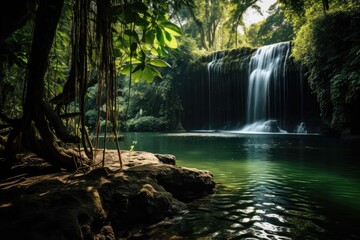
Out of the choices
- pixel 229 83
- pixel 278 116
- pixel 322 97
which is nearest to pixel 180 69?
pixel 229 83

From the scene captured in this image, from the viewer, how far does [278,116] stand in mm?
19906

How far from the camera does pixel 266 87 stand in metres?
20.2

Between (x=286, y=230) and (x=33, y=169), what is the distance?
8.81 feet

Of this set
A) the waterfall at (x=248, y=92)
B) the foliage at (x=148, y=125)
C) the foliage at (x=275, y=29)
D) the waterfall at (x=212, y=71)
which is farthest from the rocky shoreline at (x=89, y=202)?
the foliage at (x=275, y=29)

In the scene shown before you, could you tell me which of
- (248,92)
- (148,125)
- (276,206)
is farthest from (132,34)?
(148,125)

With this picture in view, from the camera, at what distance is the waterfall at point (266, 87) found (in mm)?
19406


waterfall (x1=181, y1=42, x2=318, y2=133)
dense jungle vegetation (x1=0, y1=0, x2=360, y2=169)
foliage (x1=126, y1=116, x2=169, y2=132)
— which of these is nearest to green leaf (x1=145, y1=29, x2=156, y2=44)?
dense jungle vegetation (x1=0, y1=0, x2=360, y2=169)

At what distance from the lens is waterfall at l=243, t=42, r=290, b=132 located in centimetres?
1941

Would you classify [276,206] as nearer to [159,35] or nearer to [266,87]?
[159,35]

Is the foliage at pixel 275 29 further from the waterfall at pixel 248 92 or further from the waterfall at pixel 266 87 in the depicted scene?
the waterfall at pixel 266 87

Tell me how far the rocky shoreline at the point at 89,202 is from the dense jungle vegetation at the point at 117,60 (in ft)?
0.93

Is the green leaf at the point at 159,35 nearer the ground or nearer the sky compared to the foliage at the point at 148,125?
nearer the sky

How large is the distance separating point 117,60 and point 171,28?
2.83 ft

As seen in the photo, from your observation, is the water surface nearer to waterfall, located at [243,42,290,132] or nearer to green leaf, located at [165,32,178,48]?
green leaf, located at [165,32,178,48]
